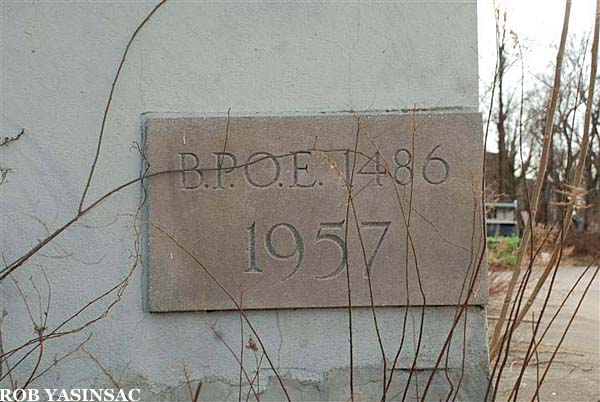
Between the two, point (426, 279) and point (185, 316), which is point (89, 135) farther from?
point (426, 279)

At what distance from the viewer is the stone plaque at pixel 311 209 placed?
2.63m

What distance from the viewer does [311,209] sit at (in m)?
2.66

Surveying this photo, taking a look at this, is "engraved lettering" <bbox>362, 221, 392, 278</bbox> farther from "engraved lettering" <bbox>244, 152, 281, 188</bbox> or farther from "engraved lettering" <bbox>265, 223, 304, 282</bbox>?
"engraved lettering" <bbox>244, 152, 281, 188</bbox>

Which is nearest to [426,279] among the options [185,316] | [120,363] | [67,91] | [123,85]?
[185,316]

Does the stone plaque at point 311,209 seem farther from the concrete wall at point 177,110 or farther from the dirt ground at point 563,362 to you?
the dirt ground at point 563,362

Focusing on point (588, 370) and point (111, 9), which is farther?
point (588, 370)

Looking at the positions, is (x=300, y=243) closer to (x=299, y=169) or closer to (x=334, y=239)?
(x=334, y=239)

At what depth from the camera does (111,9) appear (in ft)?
8.97

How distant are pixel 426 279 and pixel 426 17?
972 millimetres

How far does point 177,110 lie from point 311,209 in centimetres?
62

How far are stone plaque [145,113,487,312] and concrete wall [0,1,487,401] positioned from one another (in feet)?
0.24

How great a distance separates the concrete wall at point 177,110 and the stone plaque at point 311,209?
74 millimetres

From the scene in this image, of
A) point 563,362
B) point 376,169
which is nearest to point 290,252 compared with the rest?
point 376,169

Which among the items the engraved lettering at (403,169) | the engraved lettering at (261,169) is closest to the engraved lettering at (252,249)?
the engraved lettering at (261,169)
